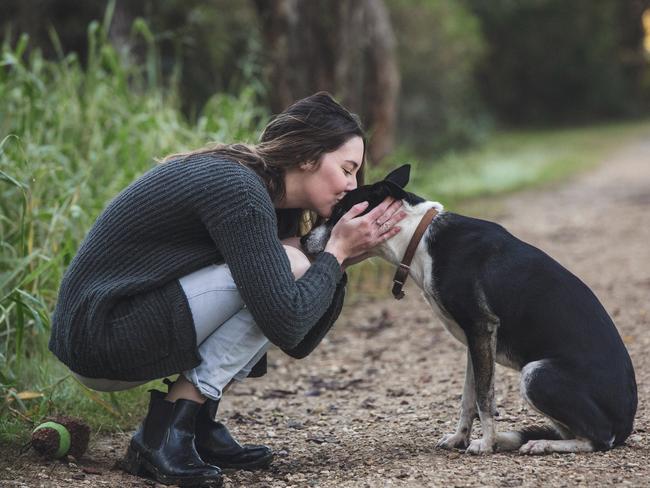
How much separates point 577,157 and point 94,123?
52.1 ft

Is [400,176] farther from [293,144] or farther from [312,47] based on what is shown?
[312,47]

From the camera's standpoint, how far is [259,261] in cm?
310

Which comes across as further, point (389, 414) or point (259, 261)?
point (389, 414)

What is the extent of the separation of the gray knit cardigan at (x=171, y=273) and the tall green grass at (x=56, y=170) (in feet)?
2.01

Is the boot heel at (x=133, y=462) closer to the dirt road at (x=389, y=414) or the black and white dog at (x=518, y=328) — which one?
the dirt road at (x=389, y=414)

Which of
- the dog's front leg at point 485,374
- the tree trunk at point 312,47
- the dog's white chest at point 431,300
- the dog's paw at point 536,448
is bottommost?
the dog's paw at point 536,448

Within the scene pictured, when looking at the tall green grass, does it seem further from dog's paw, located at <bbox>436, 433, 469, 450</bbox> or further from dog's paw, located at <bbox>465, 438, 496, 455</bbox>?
dog's paw, located at <bbox>465, 438, 496, 455</bbox>

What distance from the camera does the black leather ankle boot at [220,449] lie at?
139 inches

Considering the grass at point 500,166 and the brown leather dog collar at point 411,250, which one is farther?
the grass at point 500,166

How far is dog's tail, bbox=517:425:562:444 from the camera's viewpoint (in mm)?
3543

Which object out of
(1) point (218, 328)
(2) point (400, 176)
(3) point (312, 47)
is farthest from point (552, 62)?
(1) point (218, 328)

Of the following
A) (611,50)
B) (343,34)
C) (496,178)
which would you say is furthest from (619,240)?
(611,50)

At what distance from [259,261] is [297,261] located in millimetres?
325

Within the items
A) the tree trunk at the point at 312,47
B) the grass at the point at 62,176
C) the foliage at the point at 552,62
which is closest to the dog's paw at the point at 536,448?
the grass at the point at 62,176
